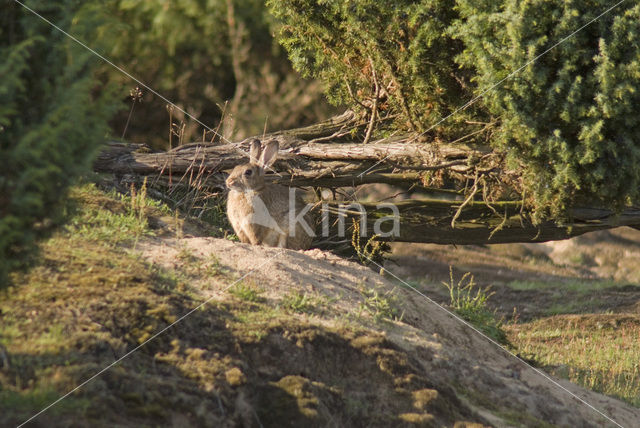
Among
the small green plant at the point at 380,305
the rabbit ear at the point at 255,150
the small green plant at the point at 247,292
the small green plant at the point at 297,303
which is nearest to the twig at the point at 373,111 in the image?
the rabbit ear at the point at 255,150

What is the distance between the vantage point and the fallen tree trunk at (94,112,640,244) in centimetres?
1090

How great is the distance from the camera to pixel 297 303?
7.58 m

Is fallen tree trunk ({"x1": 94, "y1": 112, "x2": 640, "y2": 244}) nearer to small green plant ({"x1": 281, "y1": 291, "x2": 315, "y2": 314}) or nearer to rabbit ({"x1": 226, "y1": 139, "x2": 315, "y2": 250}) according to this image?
rabbit ({"x1": 226, "y1": 139, "x2": 315, "y2": 250})

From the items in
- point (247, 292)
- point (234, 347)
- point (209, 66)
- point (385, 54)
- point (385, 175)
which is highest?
point (209, 66)

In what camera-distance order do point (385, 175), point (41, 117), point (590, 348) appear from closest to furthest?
point (41, 117) < point (590, 348) < point (385, 175)

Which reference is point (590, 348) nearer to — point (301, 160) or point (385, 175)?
point (385, 175)

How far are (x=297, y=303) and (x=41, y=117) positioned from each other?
10.3 feet

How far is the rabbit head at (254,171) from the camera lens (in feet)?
33.0

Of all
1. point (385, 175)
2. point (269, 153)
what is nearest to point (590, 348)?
point (385, 175)

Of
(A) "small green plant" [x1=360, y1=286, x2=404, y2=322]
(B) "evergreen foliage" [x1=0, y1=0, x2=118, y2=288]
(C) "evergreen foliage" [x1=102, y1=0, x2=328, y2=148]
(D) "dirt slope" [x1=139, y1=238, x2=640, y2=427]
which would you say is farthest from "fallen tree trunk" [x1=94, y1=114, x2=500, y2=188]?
(B) "evergreen foliage" [x1=0, y1=0, x2=118, y2=288]

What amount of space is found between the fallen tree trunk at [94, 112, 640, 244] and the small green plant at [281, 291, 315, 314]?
3.55 meters

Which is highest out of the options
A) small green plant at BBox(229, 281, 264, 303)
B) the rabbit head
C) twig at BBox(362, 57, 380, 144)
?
twig at BBox(362, 57, 380, 144)

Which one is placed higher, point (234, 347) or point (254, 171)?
point (254, 171)

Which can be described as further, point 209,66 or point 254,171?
point 209,66
